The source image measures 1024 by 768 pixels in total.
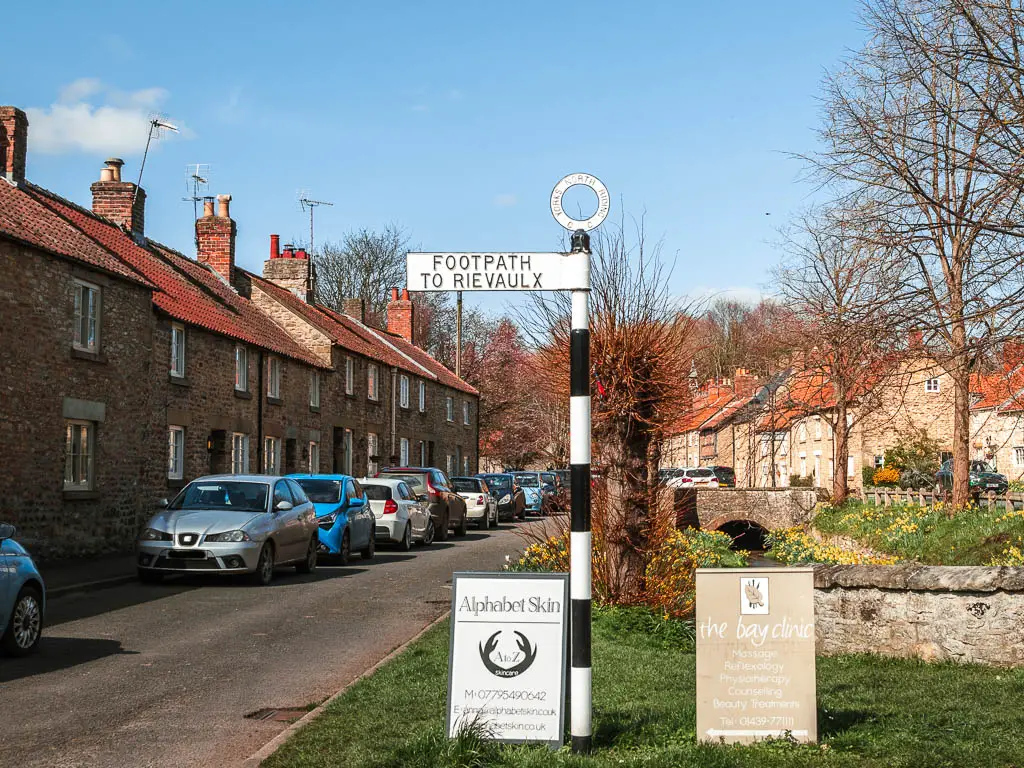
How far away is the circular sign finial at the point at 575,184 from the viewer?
6.31 meters

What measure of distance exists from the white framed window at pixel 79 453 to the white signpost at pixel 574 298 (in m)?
16.1

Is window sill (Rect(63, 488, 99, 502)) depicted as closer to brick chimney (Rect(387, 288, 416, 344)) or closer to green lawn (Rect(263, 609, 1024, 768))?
green lawn (Rect(263, 609, 1024, 768))

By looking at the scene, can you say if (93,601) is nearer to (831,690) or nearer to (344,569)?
(344,569)

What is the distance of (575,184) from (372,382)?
36.2m

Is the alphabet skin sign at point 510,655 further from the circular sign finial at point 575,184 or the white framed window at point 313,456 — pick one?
the white framed window at point 313,456

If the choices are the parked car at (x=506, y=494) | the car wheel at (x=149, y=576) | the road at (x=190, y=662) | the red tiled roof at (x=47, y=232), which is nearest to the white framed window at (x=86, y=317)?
the red tiled roof at (x=47, y=232)

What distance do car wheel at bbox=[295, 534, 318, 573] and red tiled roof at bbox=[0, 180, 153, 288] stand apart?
6633 millimetres

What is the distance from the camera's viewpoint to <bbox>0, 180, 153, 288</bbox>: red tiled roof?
19203 millimetres

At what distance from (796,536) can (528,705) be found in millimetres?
17811

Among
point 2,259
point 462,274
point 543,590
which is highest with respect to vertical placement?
point 2,259

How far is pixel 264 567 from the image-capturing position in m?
17.0

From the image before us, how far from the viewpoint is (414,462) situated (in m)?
47.1

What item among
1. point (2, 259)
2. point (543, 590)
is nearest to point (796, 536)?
point (2, 259)

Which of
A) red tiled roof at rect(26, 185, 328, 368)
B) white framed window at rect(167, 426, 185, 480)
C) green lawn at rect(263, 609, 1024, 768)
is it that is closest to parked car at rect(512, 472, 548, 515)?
red tiled roof at rect(26, 185, 328, 368)
